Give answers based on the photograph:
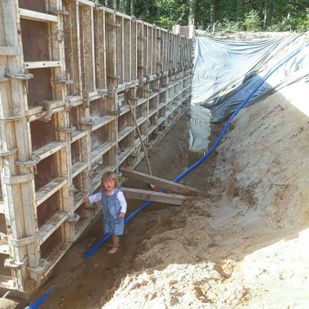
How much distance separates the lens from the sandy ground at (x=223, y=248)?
3324 millimetres

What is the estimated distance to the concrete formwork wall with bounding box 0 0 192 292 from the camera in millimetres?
3166

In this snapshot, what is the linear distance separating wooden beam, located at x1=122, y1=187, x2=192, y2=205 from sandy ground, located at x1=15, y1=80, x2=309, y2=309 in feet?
0.46

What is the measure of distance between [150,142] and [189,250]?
507 centimetres

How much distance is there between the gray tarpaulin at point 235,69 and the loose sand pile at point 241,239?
4399 mm

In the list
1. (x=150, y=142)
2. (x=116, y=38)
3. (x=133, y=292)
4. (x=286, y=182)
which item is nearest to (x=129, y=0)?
(x=150, y=142)

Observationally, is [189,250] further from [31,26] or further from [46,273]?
[31,26]

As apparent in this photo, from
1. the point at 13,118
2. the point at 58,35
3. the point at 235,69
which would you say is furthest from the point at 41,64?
the point at 235,69

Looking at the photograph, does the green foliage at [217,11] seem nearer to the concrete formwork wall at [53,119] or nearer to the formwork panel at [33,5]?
the concrete formwork wall at [53,119]

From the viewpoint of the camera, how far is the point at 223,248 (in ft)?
14.2

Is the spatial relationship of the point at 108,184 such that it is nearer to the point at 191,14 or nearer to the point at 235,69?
the point at 235,69

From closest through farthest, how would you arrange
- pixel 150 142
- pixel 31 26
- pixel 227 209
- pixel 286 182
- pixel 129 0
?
pixel 31 26 → pixel 286 182 → pixel 227 209 → pixel 150 142 → pixel 129 0

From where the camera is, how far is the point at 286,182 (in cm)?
545

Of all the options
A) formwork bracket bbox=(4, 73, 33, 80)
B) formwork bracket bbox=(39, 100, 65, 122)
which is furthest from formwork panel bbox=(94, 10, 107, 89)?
formwork bracket bbox=(4, 73, 33, 80)

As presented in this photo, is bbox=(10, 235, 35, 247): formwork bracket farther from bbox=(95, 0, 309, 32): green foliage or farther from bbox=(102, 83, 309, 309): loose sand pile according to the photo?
bbox=(95, 0, 309, 32): green foliage
